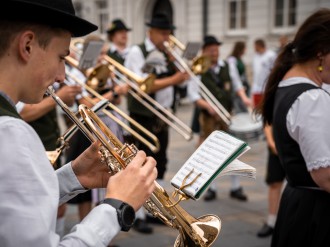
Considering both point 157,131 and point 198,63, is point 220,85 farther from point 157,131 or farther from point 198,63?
point 157,131

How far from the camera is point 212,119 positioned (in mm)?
5934

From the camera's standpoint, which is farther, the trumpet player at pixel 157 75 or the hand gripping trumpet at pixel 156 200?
the trumpet player at pixel 157 75

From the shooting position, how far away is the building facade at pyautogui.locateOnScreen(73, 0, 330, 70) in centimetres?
1538

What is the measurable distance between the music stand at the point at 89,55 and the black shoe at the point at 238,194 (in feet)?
8.35

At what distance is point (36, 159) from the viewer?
4.16 feet

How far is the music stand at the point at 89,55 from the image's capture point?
398 cm

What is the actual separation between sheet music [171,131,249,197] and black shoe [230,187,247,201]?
3914mm

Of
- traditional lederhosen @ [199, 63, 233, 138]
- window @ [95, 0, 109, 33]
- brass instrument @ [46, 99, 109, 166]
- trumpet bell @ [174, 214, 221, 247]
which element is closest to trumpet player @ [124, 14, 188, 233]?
traditional lederhosen @ [199, 63, 233, 138]

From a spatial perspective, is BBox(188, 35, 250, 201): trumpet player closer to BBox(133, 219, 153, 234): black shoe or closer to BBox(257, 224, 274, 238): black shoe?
BBox(257, 224, 274, 238): black shoe

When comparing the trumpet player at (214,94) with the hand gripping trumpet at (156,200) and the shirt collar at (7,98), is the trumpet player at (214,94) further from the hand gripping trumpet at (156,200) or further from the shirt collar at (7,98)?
the shirt collar at (7,98)

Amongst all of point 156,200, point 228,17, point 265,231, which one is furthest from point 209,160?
point 228,17

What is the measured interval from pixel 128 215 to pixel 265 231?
3379mm

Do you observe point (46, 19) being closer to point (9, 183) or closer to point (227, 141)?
point (9, 183)

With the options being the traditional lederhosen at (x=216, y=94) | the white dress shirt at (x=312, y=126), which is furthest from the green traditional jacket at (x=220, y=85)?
the white dress shirt at (x=312, y=126)
